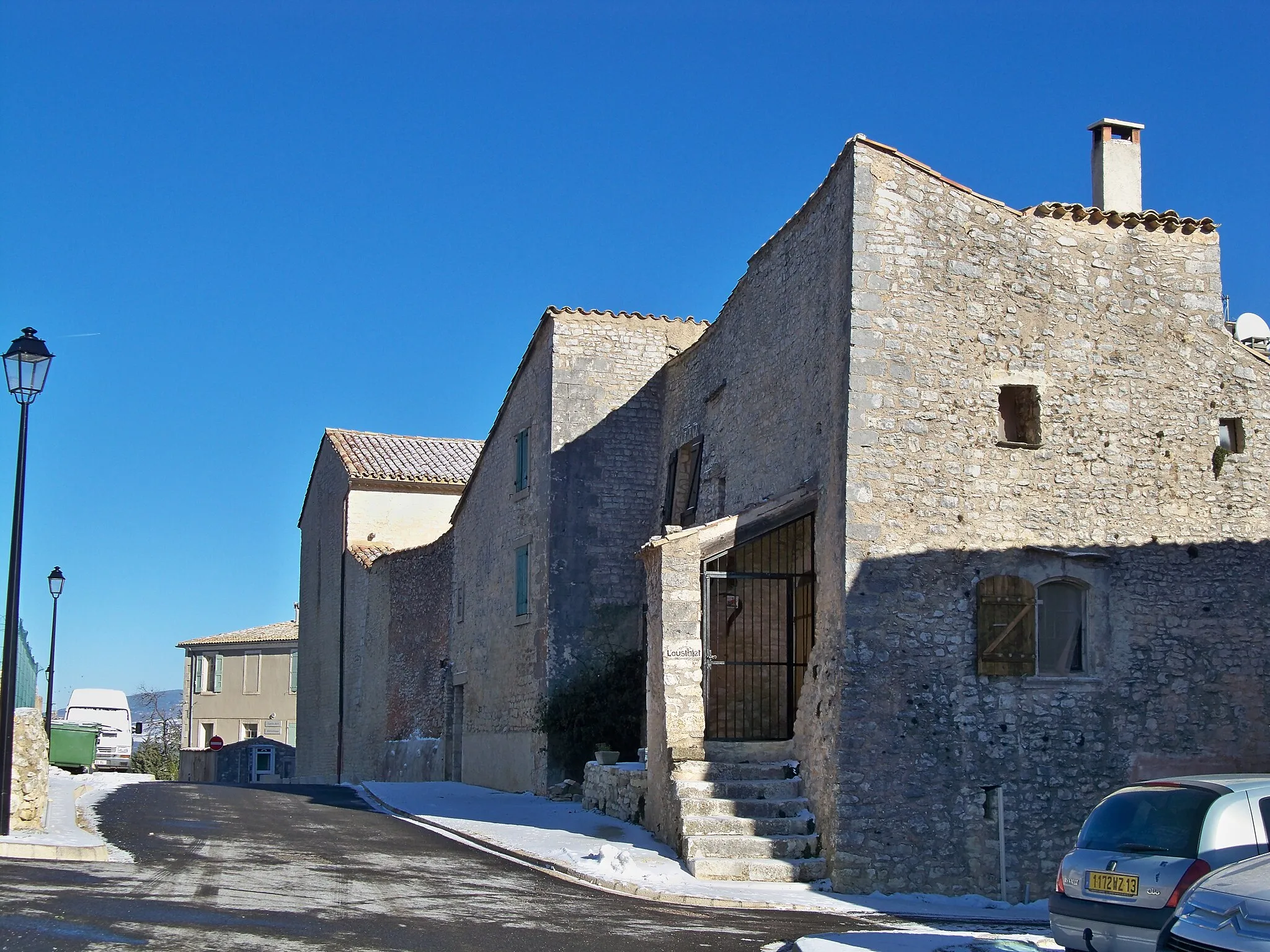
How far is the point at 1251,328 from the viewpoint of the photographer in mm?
17500

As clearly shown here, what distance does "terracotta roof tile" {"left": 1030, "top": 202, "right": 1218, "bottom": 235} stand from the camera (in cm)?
1448

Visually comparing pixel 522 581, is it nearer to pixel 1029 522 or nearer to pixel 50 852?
pixel 1029 522

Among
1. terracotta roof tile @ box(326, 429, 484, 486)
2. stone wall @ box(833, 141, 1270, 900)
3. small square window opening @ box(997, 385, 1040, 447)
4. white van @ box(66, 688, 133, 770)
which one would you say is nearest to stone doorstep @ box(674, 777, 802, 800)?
stone wall @ box(833, 141, 1270, 900)

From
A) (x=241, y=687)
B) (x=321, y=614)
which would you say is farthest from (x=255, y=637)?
(x=321, y=614)

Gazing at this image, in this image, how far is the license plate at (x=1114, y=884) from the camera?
25.6 ft

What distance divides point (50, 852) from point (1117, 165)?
13.5 meters

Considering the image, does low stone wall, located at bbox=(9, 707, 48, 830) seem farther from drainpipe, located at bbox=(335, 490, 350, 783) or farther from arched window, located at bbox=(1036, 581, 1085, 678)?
drainpipe, located at bbox=(335, 490, 350, 783)

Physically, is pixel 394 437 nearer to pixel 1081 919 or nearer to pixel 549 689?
pixel 549 689

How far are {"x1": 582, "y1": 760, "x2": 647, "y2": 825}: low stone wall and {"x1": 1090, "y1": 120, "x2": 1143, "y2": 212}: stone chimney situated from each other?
8.71 metres

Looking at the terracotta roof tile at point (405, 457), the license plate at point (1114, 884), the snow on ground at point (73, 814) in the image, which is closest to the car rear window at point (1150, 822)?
the license plate at point (1114, 884)

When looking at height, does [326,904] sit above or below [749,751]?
below

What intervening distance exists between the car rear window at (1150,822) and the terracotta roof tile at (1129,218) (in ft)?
25.8

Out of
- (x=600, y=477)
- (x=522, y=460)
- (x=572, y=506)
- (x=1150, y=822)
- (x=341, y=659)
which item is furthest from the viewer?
(x=341, y=659)

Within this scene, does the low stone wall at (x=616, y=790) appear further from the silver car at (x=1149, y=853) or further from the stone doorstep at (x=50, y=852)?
the silver car at (x=1149, y=853)
